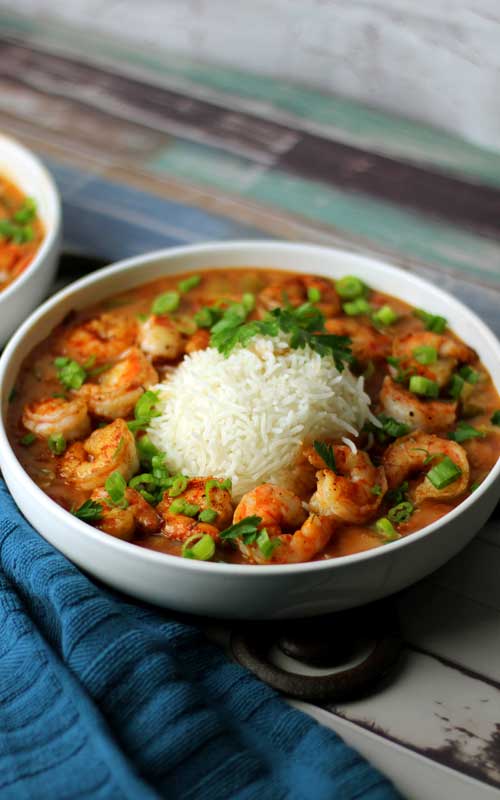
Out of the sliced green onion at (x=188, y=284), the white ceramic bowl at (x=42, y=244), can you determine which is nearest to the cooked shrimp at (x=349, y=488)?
the sliced green onion at (x=188, y=284)

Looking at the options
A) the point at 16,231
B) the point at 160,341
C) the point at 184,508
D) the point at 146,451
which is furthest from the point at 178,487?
the point at 16,231

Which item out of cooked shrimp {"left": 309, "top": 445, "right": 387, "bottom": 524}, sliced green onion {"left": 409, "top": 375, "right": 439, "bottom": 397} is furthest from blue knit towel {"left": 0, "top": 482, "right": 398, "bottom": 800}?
sliced green onion {"left": 409, "top": 375, "right": 439, "bottom": 397}

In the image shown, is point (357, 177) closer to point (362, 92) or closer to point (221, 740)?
point (362, 92)

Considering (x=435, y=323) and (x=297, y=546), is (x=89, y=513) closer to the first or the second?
(x=297, y=546)

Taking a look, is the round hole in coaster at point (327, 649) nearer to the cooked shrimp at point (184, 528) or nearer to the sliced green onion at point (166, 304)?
the cooked shrimp at point (184, 528)

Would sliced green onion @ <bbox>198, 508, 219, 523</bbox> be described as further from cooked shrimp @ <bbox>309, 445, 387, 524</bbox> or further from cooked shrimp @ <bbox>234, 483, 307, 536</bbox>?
cooked shrimp @ <bbox>309, 445, 387, 524</bbox>
